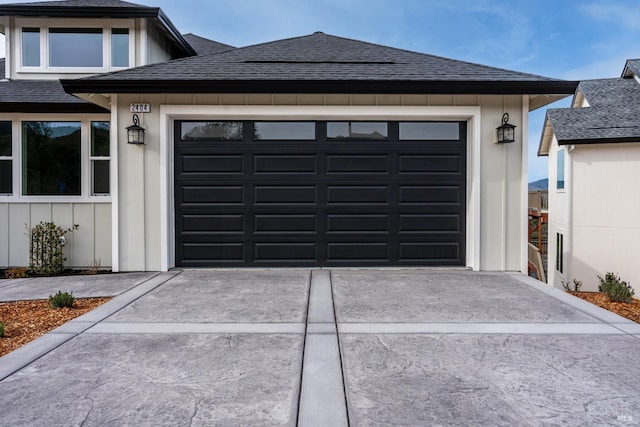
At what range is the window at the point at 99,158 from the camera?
6.49m

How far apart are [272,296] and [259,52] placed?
15.6ft

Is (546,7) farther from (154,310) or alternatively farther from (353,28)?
(154,310)

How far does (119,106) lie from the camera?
563cm

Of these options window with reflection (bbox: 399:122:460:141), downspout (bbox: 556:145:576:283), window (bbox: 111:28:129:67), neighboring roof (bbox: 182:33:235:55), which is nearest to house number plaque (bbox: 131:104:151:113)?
window (bbox: 111:28:129:67)

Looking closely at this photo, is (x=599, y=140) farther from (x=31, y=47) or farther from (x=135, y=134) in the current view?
(x=31, y=47)

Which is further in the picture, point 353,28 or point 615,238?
point 353,28

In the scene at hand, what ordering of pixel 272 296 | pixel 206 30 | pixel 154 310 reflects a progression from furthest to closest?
pixel 206 30
pixel 272 296
pixel 154 310

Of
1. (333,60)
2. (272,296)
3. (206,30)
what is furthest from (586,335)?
(206,30)

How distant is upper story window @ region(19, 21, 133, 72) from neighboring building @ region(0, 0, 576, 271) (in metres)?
1.39

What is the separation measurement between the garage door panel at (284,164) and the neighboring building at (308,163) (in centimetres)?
2

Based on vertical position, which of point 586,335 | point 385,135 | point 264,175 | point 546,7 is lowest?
point 586,335

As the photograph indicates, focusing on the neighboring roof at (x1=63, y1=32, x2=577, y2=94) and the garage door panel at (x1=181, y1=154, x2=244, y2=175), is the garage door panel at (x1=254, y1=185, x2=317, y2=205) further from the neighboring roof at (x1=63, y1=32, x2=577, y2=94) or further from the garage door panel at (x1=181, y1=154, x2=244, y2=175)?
the neighboring roof at (x1=63, y1=32, x2=577, y2=94)

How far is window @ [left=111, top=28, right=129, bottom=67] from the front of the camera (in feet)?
24.2

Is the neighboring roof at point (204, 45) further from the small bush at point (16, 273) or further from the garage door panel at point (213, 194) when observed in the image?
the small bush at point (16, 273)
